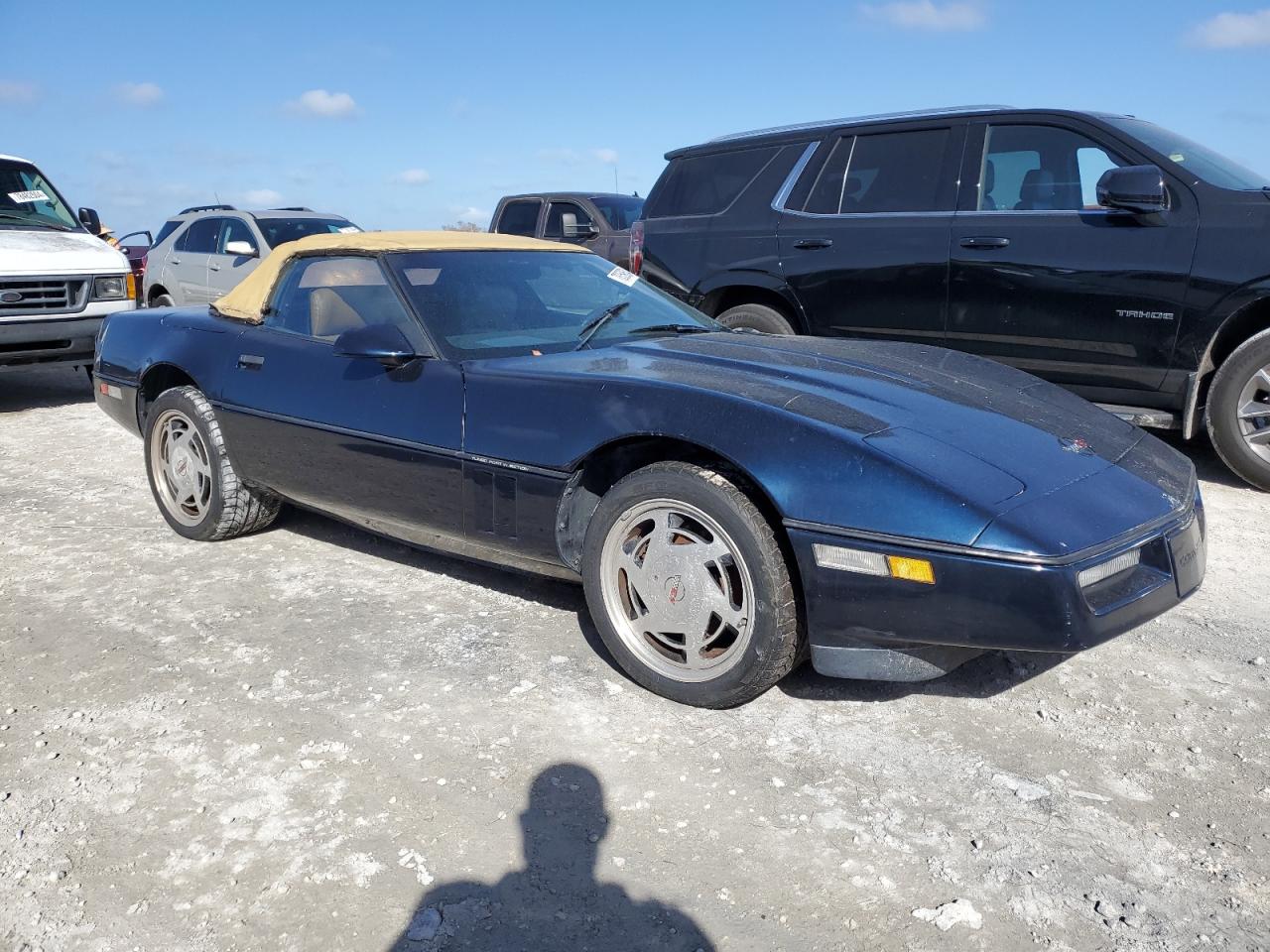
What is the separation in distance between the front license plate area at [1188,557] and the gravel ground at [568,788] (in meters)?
0.39

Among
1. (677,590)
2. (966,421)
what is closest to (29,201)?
(677,590)

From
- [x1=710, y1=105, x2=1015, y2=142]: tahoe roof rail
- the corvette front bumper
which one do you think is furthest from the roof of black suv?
the corvette front bumper

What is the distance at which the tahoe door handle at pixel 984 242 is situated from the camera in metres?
5.34

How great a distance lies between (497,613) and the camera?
11.9 ft

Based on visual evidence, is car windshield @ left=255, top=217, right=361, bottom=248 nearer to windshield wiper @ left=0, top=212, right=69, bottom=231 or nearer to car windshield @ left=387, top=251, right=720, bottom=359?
windshield wiper @ left=0, top=212, right=69, bottom=231

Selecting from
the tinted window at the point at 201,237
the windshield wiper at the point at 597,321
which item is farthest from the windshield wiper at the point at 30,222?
the windshield wiper at the point at 597,321

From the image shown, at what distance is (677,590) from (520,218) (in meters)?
9.93

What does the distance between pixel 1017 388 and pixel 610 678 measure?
1.60 metres

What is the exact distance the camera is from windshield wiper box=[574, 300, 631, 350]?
11.9 ft

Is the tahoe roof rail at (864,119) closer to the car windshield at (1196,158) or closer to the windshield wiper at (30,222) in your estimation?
the car windshield at (1196,158)

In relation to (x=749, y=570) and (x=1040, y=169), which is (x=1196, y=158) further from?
(x=749, y=570)

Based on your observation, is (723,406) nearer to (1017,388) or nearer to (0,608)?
(1017,388)

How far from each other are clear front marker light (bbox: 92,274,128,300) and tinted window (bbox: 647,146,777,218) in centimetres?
438

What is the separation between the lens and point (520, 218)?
12148 millimetres
